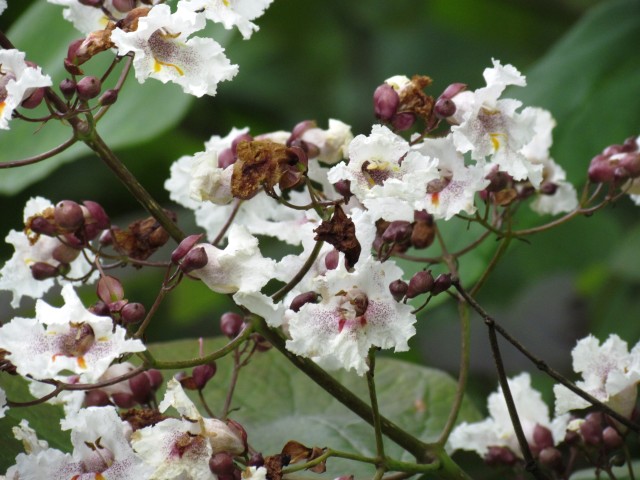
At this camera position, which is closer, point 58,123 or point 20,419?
point 20,419

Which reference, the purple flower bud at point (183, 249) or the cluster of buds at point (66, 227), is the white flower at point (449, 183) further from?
the cluster of buds at point (66, 227)

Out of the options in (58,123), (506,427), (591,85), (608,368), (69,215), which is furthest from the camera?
(591,85)

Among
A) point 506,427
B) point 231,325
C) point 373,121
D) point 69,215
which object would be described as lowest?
point 373,121

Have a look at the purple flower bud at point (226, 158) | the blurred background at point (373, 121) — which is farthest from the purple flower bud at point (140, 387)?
the blurred background at point (373, 121)

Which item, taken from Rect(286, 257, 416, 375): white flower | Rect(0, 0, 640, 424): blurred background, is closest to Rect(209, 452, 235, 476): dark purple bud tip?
Rect(286, 257, 416, 375): white flower

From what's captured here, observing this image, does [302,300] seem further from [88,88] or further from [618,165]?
[618,165]

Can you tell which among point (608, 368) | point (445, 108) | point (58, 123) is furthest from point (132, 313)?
point (58, 123)

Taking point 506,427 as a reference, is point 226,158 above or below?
above
